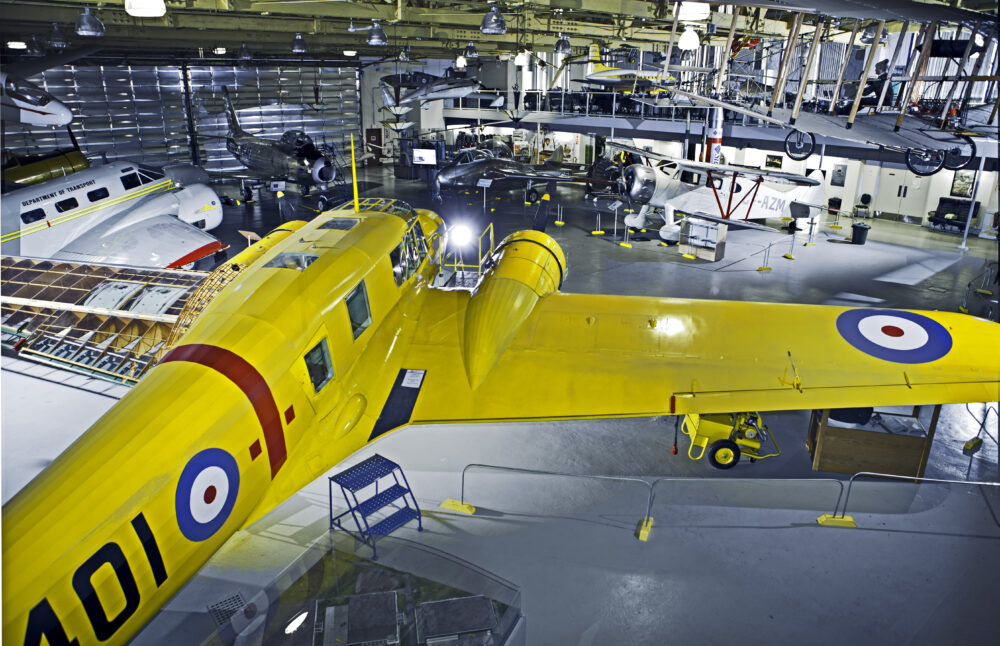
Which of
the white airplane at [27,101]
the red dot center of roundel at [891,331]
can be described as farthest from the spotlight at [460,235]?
the red dot center of roundel at [891,331]

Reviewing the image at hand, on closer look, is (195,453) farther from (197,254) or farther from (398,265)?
(197,254)

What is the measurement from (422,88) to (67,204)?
15030 mm

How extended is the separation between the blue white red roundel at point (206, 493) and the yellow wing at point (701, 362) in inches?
93.1

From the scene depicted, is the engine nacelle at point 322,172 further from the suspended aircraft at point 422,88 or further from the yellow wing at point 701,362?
the yellow wing at point 701,362

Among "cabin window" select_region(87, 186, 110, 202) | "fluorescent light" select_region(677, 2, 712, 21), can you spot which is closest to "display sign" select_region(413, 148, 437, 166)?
"cabin window" select_region(87, 186, 110, 202)

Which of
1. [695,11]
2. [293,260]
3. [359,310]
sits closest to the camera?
Result: [293,260]

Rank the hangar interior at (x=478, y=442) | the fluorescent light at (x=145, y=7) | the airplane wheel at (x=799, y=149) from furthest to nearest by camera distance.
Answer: the airplane wheel at (x=799, y=149)
the fluorescent light at (x=145, y=7)
the hangar interior at (x=478, y=442)

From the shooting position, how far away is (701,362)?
22.7 ft

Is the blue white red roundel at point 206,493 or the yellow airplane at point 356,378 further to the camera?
the blue white red roundel at point 206,493

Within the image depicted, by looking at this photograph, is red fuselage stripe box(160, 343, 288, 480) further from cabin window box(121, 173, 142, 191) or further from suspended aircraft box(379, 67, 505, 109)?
suspended aircraft box(379, 67, 505, 109)

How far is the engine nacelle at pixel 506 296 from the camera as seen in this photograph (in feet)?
23.5

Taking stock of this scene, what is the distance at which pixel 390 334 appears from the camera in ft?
23.7

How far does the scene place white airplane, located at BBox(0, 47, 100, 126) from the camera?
13.9 m

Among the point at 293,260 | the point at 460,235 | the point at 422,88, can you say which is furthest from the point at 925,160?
the point at 422,88
